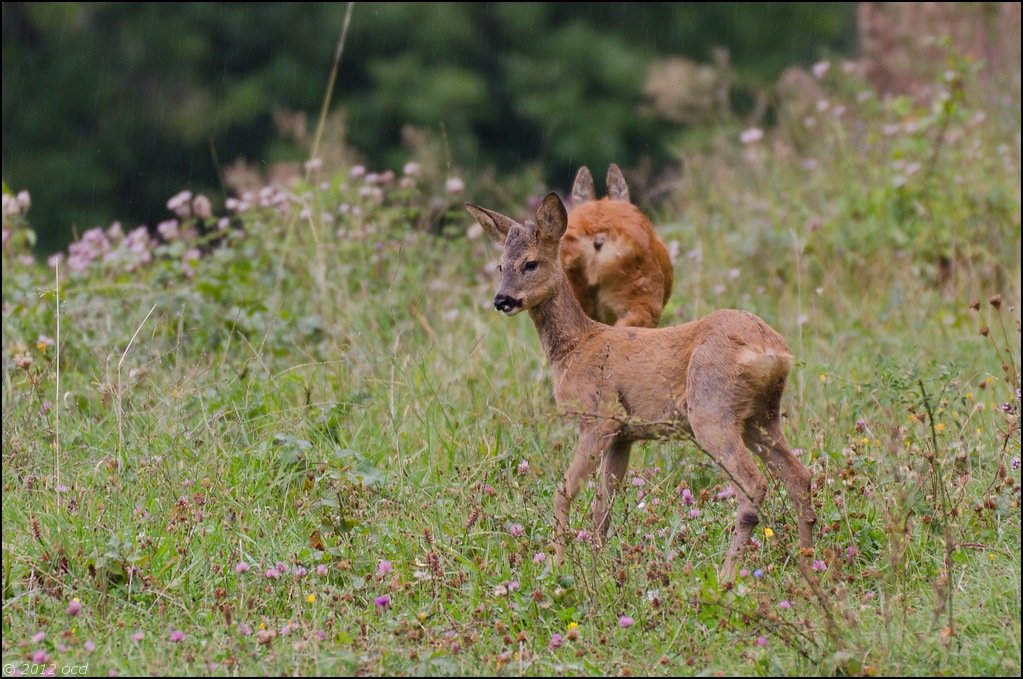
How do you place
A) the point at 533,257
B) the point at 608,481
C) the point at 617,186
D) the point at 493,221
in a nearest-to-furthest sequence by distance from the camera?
the point at 608,481 → the point at 533,257 → the point at 493,221 → the point at 617,186

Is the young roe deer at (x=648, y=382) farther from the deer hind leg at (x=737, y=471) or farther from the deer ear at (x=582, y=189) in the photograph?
the deer ear at (x=582, y=189)

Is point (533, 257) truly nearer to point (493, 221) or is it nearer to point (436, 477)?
point (493, 221)

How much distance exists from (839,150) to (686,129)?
25.9 feet

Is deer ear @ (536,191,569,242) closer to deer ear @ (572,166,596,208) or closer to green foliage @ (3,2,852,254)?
deer ear @ (572,166,596,208)

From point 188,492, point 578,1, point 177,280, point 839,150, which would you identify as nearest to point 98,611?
point 188,492

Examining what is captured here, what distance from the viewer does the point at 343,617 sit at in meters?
3.70

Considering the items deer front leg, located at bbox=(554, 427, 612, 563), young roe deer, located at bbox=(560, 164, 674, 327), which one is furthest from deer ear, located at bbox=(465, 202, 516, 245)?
deer front leg, located at bbox=(554, 427, 612, 563)

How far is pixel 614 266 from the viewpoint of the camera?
4.97 m

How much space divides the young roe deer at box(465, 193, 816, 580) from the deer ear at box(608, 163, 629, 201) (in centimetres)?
110

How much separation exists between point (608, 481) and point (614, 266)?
102 centimetres

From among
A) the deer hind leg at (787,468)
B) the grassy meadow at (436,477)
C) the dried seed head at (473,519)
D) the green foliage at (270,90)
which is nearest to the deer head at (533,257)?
the grassy meadow at (436,477)

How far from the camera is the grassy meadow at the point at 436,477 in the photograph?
345 cm

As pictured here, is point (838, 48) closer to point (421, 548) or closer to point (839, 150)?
point (839, 150)

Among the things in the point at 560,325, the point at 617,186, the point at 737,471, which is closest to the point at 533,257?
the point at 560,325
